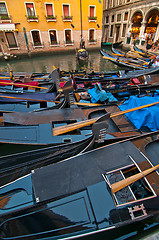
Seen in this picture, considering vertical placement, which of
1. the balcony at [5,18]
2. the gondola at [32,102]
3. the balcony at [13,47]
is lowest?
the gondola at [32,102]

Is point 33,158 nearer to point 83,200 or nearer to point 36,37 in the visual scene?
point 83,200

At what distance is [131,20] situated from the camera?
2028cm

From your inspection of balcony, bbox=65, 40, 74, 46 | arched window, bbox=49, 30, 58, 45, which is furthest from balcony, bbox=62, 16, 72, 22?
balcony, bbox=65, 40, 74, 46

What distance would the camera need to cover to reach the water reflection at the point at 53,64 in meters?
15.0

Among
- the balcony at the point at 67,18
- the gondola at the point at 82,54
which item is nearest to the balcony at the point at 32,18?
the balcony at the point at 67,18

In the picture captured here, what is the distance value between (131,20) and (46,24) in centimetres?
1249

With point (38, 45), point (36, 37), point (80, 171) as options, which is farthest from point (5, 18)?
point (80, 171)

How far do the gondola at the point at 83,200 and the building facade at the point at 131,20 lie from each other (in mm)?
19902

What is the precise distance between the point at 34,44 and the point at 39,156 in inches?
789

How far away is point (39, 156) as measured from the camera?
291 centimetres

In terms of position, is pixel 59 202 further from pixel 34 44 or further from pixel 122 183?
pixel 34 44

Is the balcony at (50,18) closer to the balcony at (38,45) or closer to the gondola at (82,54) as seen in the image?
the balcony at (38,45)

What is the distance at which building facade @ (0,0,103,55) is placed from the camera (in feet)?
53.6

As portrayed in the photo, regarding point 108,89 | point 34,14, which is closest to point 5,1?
point 34,14
